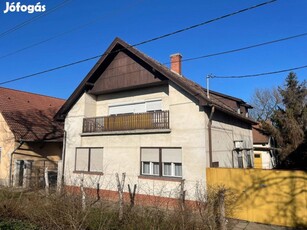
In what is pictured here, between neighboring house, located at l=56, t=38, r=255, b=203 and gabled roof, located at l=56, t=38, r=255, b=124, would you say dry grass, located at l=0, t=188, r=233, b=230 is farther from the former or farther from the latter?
gabled roof, located at l=56, t=38, r=255, b=124

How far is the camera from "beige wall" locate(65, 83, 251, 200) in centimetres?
1205

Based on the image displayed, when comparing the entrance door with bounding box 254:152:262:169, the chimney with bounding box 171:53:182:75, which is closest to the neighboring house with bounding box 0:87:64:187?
the chimney with bounding box 171:53:182:75

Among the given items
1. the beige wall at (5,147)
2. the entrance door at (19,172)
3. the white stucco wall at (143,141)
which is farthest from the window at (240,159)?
the beige wall at (5,147)

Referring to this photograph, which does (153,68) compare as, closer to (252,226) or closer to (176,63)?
(176,63)

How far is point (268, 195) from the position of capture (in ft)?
32.2

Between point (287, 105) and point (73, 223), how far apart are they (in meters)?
25.9

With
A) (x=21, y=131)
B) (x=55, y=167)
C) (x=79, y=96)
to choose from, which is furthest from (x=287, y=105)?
(x=21, y=131)

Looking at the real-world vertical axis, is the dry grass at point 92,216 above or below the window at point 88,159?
below

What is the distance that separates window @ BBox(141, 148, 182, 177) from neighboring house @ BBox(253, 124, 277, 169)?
50.2 feet

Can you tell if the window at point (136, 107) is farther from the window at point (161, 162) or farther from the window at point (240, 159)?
the window at point (240, 159)

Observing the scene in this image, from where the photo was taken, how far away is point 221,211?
Answer: 21.3 ft

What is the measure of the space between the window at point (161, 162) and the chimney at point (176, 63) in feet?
20.3

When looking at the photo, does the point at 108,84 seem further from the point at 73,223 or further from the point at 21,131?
the point at 73,223

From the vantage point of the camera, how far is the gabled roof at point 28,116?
61.9 ft
